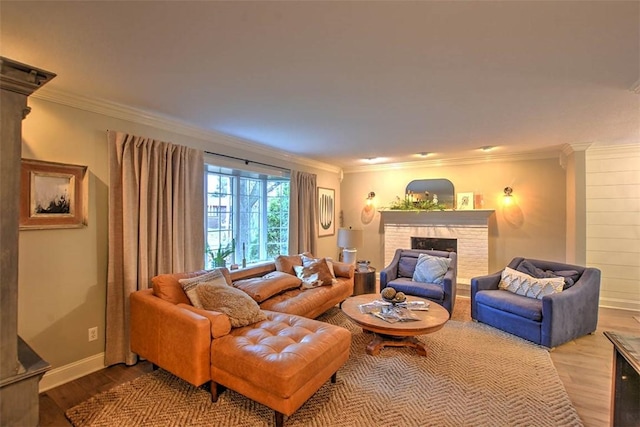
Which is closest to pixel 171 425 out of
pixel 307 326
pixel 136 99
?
pixel 307 326

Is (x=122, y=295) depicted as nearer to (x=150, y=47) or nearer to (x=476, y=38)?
(x=150, y=47)

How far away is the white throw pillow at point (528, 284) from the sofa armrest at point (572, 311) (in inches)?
5.0

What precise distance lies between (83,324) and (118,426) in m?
1.06

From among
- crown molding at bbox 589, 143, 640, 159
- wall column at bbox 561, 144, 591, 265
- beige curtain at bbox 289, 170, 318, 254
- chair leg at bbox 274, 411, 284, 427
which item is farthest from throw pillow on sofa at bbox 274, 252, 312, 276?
crown molding at bbox 589, 143, 640, 159

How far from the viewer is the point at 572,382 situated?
2502mm

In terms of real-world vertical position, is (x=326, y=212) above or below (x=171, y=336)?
above

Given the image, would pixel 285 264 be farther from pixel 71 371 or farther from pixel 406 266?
pixel 71 371

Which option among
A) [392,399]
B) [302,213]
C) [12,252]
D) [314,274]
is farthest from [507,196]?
[12,252]

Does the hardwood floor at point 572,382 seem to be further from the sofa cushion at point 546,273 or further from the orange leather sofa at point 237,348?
the sofa cushion at point 546,273

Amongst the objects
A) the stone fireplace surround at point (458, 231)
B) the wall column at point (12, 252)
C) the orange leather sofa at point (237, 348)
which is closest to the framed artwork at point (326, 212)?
the stone fireplace surround at point (458, 231)

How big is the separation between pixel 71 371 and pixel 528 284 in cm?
473

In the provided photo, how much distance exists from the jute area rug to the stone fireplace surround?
2.35 metres

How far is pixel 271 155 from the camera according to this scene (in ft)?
15.2

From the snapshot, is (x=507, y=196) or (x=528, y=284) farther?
(x=507, y=196)
